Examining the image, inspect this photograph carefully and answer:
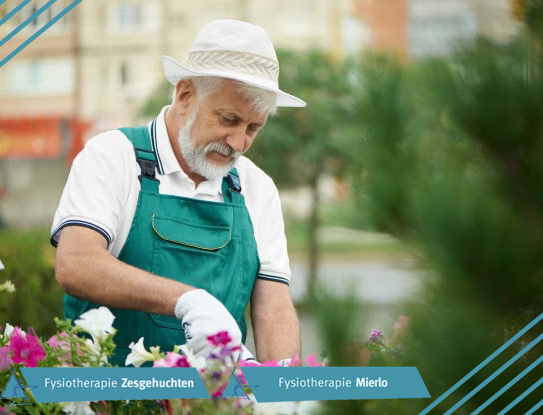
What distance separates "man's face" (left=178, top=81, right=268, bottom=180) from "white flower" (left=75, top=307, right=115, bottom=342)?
68 centimetres

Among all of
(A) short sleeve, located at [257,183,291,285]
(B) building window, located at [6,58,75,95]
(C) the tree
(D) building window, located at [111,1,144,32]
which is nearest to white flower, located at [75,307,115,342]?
(A) short sleeve, located at [257,183,291,285]

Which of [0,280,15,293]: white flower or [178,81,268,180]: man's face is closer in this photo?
[0,280,15,293]: white flower

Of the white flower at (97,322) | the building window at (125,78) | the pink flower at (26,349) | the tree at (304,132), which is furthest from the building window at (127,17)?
the white flower at (97,322)

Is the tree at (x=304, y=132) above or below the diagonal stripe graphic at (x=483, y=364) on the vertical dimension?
below

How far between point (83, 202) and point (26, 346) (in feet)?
1.46

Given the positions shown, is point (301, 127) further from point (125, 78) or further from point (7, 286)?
point (125, 78)

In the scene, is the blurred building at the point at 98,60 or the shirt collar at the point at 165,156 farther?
the blurred building at the point at 98,60

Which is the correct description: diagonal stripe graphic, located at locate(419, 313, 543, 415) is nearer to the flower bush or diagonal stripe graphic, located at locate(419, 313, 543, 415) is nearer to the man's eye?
the flower bush

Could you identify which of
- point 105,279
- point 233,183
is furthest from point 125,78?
point 105,279

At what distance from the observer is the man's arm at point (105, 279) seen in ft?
6.35

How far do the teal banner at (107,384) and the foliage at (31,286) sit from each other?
4278 mm

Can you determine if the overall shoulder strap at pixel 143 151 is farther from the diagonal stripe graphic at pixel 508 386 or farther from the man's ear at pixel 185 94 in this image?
the diagonal stripe graphic at pixel 508 386

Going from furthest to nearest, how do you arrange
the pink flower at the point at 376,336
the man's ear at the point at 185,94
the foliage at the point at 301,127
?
the foliage at the point at 301,127 < the man's ear at the point at 185,94 < the pink flower at the point at 376,336

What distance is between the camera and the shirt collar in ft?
A: 7.34
